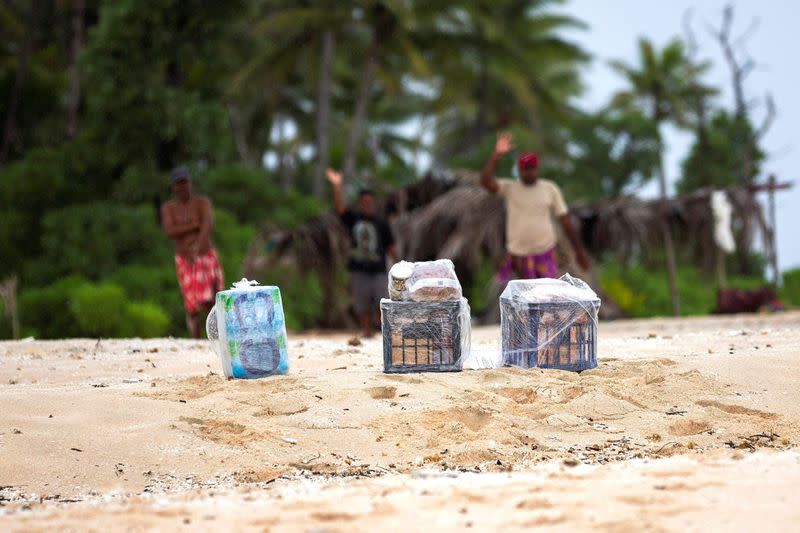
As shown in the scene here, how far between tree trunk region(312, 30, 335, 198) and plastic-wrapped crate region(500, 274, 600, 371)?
1956 cm

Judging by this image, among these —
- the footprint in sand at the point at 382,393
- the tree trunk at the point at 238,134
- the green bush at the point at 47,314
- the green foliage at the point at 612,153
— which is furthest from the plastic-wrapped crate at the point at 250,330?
the green foliage at the point at 612,153

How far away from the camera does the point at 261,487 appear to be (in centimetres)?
399

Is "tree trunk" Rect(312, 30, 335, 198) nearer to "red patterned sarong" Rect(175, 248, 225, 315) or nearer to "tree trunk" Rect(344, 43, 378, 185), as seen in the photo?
"tree trunk" Rect(344, 43, 378, 185)

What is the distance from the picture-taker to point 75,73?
21.8 m

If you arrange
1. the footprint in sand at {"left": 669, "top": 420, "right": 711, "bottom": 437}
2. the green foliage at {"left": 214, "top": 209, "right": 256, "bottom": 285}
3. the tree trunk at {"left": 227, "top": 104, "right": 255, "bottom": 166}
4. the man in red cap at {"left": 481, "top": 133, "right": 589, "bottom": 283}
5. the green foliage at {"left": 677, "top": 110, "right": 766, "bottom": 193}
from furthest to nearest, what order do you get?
the green foliage at {"left": 677, "top": 110, "right": 766, "bottom": 193}
the tree trunk at {"left": 227, "top": 104, "right": 255, "bottom": 166}
the green foliage at {"left": 214, "top": 209, "right": 256, "bottom": 285}
the man in red cap at {"left": 481, "top": 133, "right": 589, "bottom": 283}
the footprint in sand at {"left": 669, "top": 420, "right": 711, "bottom": 437}

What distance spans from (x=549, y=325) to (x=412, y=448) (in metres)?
1.54

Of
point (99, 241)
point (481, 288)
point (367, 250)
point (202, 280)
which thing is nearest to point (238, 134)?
point (481, 288)

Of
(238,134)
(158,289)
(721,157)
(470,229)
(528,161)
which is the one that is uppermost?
(238,134)

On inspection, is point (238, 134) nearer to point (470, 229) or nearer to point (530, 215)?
point (470, 229)

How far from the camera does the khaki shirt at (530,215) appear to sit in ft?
26.4

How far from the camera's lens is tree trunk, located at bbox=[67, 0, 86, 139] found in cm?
2178

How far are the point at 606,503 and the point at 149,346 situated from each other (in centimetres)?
553

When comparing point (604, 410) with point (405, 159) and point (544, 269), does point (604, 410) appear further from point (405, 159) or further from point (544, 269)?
point (405, 159)

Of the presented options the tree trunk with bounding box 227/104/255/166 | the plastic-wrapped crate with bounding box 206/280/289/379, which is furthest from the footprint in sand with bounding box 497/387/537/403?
the tree trunk with bounding box 227/104/255/166
